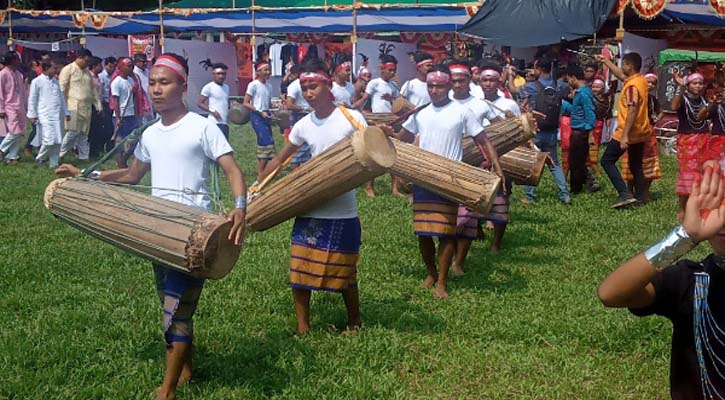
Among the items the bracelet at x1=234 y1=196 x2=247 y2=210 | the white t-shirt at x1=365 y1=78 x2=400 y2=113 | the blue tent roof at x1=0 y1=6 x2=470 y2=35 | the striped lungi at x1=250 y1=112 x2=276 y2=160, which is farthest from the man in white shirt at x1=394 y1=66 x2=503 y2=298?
the blue tent roof at x1=0 y1=6 x2=470 y2=35

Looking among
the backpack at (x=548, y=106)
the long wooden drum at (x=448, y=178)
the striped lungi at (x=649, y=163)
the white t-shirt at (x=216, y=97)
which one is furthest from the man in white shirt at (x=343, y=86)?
the long wooden drum at (x=448, y=178)

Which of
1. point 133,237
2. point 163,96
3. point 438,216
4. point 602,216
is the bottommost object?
point 602,216

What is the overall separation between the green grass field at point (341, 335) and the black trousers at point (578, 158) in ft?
9.93

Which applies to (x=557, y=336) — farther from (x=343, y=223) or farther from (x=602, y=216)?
(x=602, y=216)

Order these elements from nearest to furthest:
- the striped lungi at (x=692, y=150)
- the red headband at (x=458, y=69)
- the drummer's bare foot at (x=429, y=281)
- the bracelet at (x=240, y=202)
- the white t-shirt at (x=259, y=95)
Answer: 1. the bracelet at (x=240, y=202)
2. the drummer's bare foot at (x=429, y=281)
3. the red headband at (x=458, y=69)
4. the striped lungi at (x=692, y=150)
5. the white t-shirt at (x=259, y=95)

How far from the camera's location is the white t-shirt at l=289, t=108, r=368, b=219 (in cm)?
502

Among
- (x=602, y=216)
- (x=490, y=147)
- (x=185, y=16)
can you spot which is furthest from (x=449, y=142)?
(x=185, y=16)

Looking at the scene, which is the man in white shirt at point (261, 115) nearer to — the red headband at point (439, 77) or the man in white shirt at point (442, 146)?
the man in white shirt at point (442, 146)

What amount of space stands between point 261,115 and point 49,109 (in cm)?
336

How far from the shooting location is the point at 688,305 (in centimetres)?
254

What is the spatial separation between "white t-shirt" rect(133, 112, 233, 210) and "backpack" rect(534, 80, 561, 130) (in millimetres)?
6678

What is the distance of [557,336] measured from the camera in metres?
5.30

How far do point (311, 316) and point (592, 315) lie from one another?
191cm

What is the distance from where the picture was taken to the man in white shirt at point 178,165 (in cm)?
403
